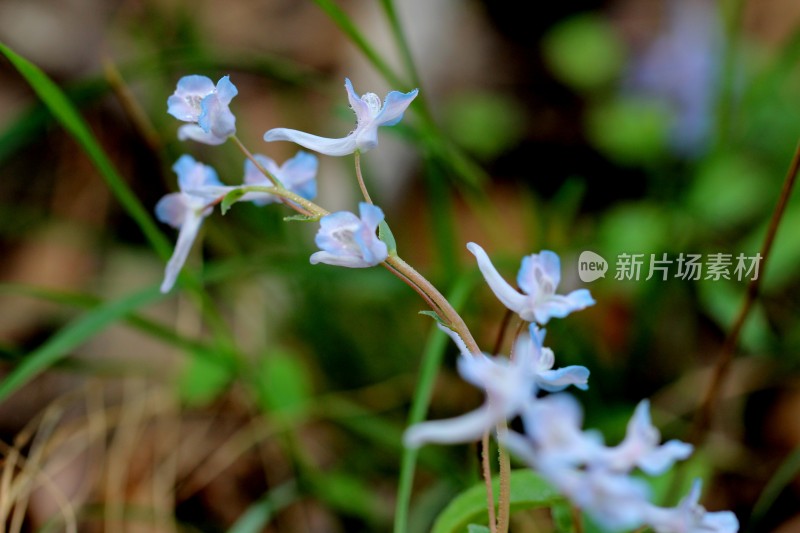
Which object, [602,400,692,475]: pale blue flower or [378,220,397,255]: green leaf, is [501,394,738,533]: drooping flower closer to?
[602,400,692,475]: pale blue flower

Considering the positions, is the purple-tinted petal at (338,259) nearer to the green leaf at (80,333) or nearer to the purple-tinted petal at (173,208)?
the purple-tinted petal at (173,208)

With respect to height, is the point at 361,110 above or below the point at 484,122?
below

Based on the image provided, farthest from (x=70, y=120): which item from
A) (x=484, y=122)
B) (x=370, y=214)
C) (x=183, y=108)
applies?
(x=484, y=122)

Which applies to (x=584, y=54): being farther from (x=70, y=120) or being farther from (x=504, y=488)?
(x=504, y=488)

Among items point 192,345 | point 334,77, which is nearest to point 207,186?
point 192,345

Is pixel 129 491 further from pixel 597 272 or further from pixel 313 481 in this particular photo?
pixel 597 272

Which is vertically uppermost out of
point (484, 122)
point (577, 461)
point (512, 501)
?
point (484, 122)
